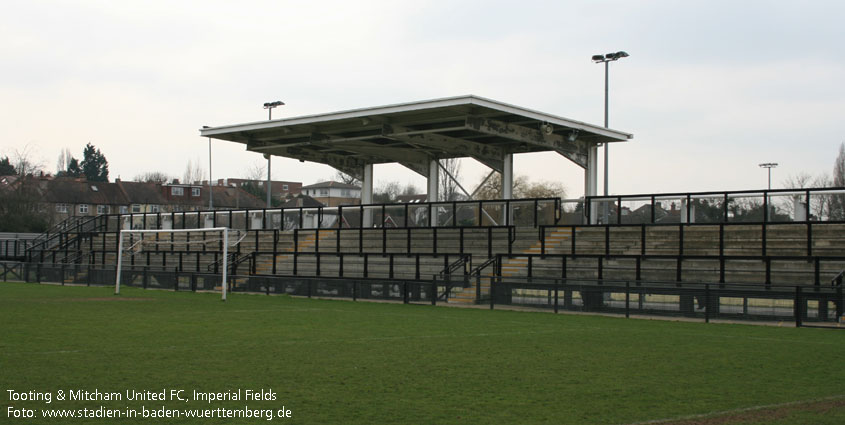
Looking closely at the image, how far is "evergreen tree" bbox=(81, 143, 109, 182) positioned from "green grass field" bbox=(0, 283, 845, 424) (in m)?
144

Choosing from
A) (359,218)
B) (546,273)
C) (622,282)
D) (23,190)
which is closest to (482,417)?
(622,282)

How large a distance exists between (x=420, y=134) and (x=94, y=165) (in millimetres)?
133888

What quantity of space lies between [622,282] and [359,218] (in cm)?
1954

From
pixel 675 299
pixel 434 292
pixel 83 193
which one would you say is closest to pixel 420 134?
pixel 434 292

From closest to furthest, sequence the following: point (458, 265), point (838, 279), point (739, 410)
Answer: point (739, 410) → point (838, 279) → point (458, 265)

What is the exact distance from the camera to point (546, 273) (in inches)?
1183

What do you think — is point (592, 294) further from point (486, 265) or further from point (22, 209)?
point (22, 209)

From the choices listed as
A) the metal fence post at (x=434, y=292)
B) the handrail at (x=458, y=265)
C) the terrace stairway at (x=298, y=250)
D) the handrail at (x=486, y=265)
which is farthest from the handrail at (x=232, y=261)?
the metal fence post at (x=434, y=292)

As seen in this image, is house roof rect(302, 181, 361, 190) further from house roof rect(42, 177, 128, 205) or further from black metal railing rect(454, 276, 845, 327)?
black metal railing rect(454, 276, 845, 327)

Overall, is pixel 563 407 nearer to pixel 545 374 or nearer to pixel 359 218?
pixel 545 374

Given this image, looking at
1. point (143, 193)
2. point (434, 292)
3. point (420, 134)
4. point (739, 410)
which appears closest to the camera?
point (739, 410)

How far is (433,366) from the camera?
1262cm

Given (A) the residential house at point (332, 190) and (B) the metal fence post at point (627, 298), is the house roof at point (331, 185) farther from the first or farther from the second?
(B) the metal fence post at point (627, 298)

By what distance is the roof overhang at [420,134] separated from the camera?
35.4 m
